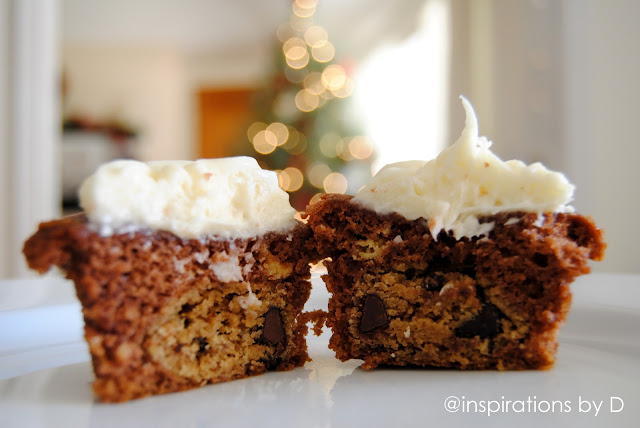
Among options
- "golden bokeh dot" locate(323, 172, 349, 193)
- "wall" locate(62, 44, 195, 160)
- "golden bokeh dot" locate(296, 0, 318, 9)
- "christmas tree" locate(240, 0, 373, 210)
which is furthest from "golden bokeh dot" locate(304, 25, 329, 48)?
"wall" locate(62, 44, 195, 160)

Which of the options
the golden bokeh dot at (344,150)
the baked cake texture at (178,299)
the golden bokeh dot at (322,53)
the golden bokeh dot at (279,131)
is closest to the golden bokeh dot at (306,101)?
the golden bokeh dot at (279,131)

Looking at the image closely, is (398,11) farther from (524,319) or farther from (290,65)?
(524,319)

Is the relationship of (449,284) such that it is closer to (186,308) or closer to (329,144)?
(186,308)

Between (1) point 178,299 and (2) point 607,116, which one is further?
(2) point 607,116

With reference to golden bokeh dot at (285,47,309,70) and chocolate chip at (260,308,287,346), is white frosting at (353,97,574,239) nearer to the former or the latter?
chocolate chip at (260,308,287,346)

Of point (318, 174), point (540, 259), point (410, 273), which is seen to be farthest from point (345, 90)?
point (540, 259)

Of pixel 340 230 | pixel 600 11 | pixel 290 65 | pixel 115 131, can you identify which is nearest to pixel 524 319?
pixel 340 230
